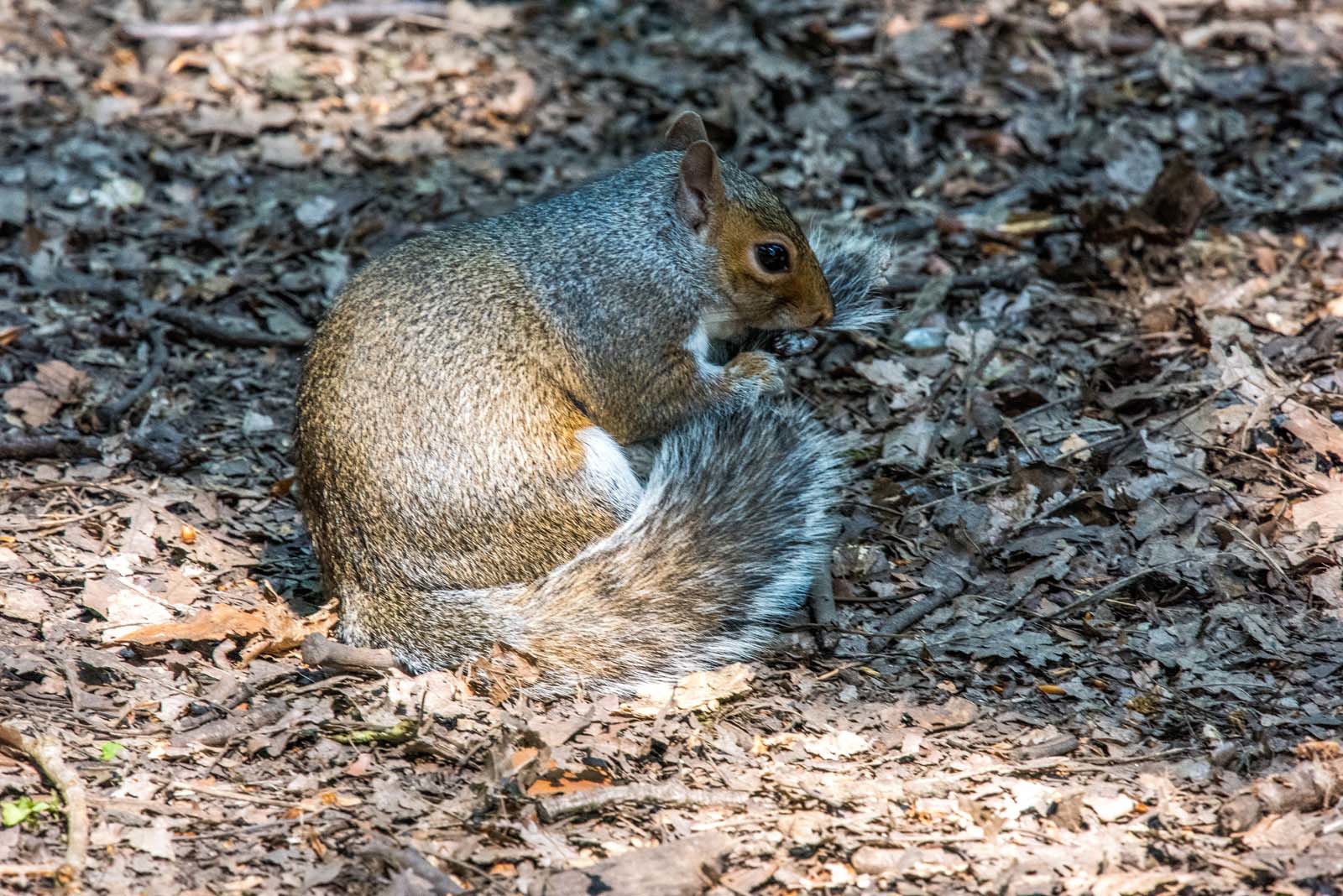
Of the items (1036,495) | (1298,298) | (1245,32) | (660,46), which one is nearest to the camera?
(1036,495)

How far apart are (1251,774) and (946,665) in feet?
3.28

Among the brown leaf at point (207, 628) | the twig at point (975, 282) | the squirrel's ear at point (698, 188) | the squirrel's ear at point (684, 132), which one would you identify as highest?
the squirrel's ear at point (684, 132)

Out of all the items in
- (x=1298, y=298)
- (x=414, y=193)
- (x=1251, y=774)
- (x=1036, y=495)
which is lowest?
(x=1251, y=774)

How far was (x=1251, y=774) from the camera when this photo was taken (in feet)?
12.6

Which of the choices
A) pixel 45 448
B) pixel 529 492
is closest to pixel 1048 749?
pixel 529 492

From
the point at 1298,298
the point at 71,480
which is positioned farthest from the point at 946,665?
the point at 71,480

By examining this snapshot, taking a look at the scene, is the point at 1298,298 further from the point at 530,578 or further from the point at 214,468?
the point at 214,468

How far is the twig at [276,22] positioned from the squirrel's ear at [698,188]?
4.63 meters

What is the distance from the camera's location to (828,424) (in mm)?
5918

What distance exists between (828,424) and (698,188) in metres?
1.31

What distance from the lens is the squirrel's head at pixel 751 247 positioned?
5.11 metres

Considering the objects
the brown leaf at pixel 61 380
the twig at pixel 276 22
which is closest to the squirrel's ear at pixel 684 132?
the brown leaf at pixel 61 380

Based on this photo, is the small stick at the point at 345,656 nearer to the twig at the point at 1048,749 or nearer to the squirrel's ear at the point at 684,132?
the twig at the point at 1048,749

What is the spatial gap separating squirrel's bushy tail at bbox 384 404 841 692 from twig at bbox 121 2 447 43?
217 inches
